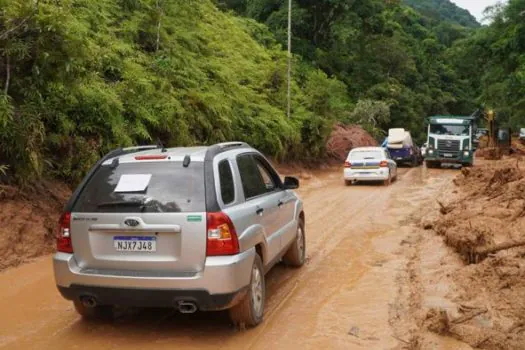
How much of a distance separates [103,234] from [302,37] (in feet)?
132

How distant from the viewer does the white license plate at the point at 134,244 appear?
4.74m

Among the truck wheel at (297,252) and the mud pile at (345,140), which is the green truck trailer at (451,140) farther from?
the truck wheel at (297,252)

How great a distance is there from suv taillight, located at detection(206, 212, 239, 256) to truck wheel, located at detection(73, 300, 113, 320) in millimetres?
1585

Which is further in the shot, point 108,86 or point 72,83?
point 108,86

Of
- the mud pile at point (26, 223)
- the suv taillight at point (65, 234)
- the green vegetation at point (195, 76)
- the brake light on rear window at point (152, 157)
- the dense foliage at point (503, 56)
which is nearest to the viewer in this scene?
the suv taillight at point (65, 234)

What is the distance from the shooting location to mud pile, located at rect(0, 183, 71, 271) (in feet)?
25.3

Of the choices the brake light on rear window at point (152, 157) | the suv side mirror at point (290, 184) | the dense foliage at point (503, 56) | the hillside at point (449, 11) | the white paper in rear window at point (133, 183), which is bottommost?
the suv side mirror at point (290, 184)

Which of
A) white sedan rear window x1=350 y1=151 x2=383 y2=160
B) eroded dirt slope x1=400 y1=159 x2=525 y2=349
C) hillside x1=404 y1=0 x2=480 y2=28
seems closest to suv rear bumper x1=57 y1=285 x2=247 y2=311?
eroded dirt slope x1=400 y1=159 x2=525 y2=349

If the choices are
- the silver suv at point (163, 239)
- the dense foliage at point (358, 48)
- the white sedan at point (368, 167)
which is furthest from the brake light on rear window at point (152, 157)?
the dense foliage at point (358, 48)

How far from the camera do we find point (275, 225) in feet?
20.4

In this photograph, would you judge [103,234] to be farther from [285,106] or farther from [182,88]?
[285,106]

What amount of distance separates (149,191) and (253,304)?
148 centimetres

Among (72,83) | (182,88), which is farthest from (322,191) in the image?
(72,83)

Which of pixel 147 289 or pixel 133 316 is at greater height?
pixel 147 289
